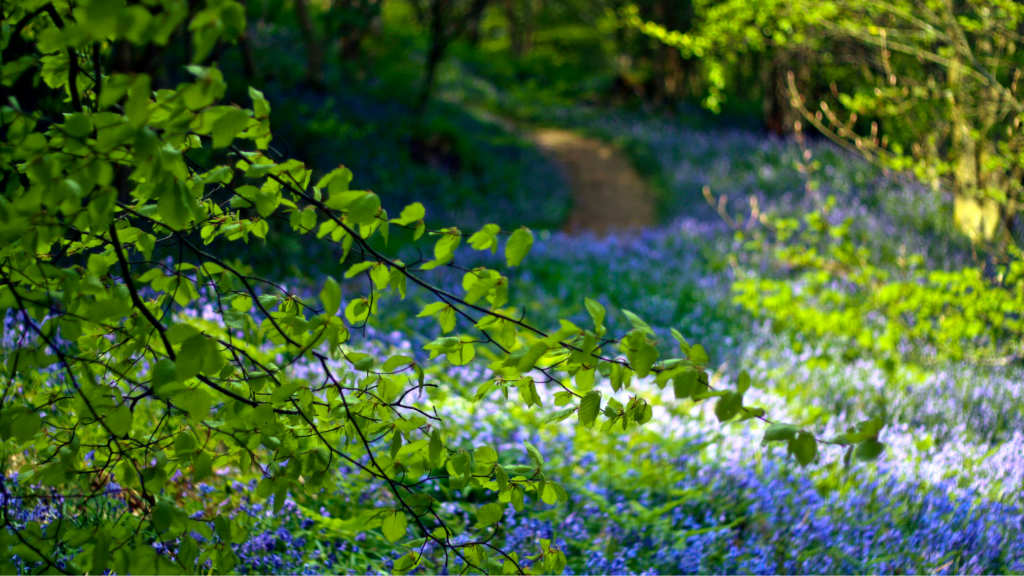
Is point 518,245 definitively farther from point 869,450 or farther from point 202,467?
point 202,467

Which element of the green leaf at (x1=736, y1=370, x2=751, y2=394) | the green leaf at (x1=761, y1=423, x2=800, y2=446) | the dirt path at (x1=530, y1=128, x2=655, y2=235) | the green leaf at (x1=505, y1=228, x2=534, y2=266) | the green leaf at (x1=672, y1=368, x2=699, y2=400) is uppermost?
the green leaf at (x1=505, y1=228, x2=534, y2=266)

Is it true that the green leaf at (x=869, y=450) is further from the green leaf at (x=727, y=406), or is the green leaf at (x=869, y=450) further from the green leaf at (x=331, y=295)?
the green leaf at (x=331, y=295)

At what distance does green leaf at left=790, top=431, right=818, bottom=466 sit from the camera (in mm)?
1076

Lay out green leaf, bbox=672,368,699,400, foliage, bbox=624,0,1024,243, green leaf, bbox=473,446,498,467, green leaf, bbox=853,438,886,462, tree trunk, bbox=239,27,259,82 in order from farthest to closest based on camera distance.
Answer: tree trunk, bbox=239,27,259,82 < foliage, bbox=624,0,1024,243 < green leaf, bbox=473,446,498,467 < green leaf, bbox=672,368,699,400 < green leaf, bbox=853,438,886,462

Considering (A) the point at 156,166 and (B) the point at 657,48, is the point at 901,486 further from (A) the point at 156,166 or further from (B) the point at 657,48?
(B) the point at 657,48

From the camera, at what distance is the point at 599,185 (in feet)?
51.2

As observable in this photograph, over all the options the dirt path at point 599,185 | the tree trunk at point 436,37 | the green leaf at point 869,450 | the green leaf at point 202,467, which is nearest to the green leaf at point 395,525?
the green leaf at point 202,467

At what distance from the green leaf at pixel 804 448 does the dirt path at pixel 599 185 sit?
11.4m

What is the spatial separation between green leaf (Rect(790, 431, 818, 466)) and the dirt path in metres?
11.4

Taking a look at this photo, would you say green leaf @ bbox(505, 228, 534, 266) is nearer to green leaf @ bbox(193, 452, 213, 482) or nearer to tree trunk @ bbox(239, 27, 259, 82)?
green leaf @ bbox(193, 452, 213, 482)

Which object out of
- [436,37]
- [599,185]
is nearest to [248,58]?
[436,37]

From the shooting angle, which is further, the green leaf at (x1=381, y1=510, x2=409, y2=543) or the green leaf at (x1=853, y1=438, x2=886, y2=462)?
the green leaf at (x1=381, y1=510, x2=409, y2=543)

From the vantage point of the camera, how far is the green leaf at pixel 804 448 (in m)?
1.08

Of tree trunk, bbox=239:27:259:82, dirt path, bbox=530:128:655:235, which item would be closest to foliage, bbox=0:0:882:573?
tree trunk, bbox=239:27:259:82
